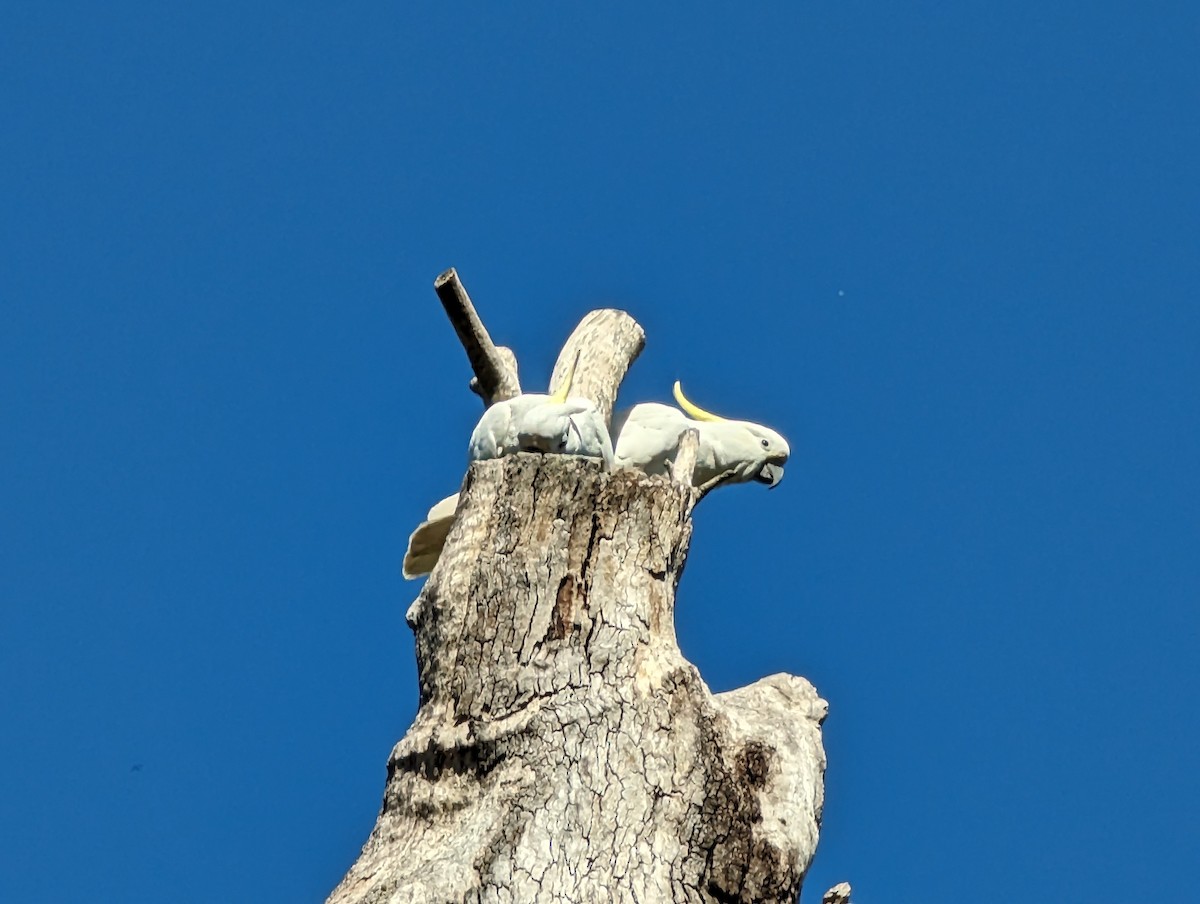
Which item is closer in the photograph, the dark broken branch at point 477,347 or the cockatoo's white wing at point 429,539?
the dark broken branch at point 477,347

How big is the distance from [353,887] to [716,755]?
1.14m

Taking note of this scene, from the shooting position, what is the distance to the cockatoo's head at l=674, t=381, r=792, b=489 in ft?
25.7

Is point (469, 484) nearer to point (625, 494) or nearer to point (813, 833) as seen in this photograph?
point (625, 494)

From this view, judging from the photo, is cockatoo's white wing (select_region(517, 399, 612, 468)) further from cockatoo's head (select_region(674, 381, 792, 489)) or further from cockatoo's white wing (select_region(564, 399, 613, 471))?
cockatoo's head (select_region(674, 381, 792, 489))

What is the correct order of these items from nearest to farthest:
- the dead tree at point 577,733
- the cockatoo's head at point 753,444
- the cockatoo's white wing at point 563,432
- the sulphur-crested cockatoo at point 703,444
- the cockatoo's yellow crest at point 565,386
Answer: the dead tree at point 577,733, the cockatoo's white wing at point 563,432, the cockatoo's yellow crest at point 565,386, the sulphur-crested cockatoo at point 703,444, the cockatoo's head at point 753,444

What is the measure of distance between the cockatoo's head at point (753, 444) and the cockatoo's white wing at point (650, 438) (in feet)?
1.30

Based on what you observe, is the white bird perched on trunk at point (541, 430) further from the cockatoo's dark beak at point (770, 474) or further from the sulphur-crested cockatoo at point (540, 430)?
the cockatoo's dark beak at point (770, 474)

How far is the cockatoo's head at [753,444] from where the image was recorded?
7.84 m

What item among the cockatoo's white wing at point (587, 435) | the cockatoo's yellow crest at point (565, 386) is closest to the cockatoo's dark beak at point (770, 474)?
the cockatoo's yellow crest at point (565, 386)

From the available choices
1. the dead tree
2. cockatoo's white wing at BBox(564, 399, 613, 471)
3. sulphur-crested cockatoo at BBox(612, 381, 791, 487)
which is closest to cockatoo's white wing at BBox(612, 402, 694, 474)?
sulphur-crested cockatoo at BBox(612, 381, 791, 487)

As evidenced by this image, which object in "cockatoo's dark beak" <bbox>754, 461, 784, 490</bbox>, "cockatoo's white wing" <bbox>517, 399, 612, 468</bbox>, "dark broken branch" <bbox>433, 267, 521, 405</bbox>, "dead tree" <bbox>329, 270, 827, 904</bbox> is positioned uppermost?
"cockatoo's dark beak" <bbox>754, 461, 784, 490</bbox>

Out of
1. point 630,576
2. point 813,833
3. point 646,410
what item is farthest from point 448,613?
point 646,410

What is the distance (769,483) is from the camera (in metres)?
8.02

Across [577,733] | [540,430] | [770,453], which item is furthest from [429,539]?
[577,733]
